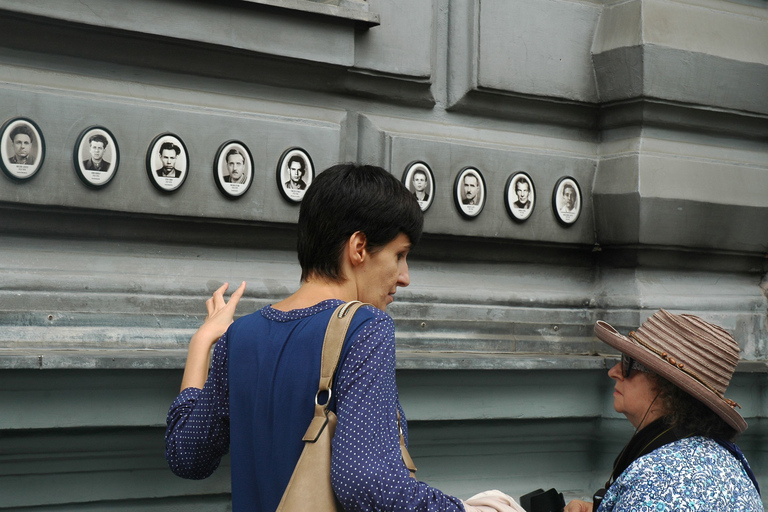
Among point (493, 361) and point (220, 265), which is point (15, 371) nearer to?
point (220, 265)

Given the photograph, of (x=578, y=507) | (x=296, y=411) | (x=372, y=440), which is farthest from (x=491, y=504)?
(x=578, y=507)

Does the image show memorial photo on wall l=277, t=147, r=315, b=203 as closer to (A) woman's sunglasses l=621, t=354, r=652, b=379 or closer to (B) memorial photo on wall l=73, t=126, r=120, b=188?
(B) memorial photo on wall l=73, t=126, r=120, b=188

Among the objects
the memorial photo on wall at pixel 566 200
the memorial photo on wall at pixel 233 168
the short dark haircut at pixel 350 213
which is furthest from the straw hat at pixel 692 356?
the memorial photo on wall at pixel 233 168

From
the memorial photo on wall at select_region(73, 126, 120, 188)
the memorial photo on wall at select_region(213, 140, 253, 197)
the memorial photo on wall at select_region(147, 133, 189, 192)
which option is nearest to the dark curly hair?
the memorial photo on wall at select_region(213, 140, 253, 197)

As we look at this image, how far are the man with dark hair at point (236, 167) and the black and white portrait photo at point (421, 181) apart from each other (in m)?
0.62

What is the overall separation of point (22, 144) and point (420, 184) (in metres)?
1.35

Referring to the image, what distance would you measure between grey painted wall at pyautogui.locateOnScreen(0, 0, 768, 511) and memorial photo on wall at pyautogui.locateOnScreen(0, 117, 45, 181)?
0.04 meters

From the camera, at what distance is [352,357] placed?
1.55 meters

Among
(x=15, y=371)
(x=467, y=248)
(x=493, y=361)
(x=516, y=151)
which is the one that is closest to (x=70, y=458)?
(x=15, y=371)

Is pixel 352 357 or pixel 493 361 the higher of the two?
pixel 352 357

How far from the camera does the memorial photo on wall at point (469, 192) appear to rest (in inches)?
123

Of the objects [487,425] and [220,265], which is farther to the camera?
[487,425]

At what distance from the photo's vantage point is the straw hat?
84.1 inches

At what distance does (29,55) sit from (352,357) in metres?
1.54
